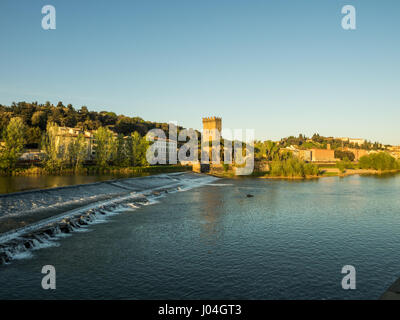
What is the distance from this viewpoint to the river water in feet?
35.2

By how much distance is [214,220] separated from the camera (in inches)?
907

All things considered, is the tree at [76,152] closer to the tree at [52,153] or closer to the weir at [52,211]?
the tree at [52,153]

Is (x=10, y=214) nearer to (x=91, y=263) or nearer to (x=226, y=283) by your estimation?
(x=91, y=263)

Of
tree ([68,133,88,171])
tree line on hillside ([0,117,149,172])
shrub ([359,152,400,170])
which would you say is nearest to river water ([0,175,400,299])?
tree line on hillside ([0,117,149,172])

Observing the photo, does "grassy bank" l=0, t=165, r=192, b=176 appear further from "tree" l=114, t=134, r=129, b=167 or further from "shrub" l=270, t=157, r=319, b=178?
"shrub" l=270, t=157, r=319, b=178

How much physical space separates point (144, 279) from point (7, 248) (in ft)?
22.7

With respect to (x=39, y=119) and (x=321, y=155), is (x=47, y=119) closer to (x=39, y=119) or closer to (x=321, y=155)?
(x=39, y=119)

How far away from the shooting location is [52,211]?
2209 cm

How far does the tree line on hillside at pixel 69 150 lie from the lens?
55300mm

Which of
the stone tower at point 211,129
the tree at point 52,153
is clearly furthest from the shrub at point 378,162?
the tree at point 52,153

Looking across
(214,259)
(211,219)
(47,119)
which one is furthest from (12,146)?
(47,119)

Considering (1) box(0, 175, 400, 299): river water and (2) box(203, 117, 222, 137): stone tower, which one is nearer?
(1) box(0, 175, 400, 299): river water

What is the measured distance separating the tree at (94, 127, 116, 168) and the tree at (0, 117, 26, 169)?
16.4 meters

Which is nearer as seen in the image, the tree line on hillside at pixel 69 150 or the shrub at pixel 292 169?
the tree line on hillside at pixel 69 150
